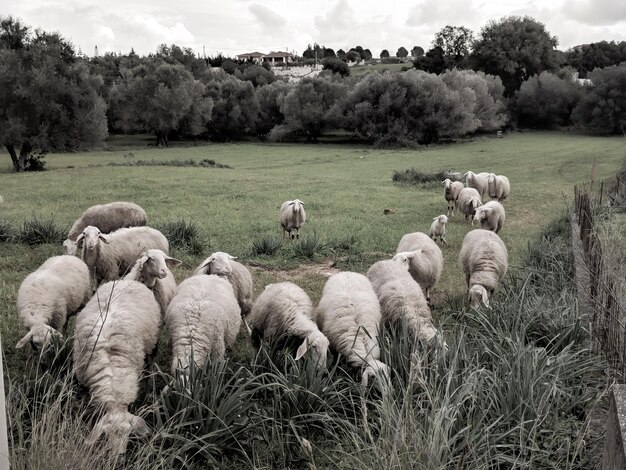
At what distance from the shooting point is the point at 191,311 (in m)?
5.69

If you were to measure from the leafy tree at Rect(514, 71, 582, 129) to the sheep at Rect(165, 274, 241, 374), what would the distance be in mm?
54269

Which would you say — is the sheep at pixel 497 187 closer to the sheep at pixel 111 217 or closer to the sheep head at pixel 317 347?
the sheep at pixel 111 217

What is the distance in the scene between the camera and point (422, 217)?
16.7 metres

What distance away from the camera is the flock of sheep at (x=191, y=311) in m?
4.70

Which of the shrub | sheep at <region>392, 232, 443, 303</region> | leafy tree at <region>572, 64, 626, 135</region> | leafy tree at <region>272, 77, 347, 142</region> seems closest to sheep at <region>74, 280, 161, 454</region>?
sheep at <region>392, 232, 443, 303</region>

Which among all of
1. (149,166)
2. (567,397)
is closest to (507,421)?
(567,397)

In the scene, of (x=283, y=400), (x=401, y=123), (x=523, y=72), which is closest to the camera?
(x=283, y=400)

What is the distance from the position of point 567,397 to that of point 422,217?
41.7ft

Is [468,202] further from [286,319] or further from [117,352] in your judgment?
[117,352]

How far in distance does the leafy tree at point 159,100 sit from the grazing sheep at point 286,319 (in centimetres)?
4088

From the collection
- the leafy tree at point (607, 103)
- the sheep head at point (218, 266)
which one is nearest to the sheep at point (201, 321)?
the sheep head at point (218, 266)

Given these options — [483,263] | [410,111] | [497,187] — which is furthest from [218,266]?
[410,111]

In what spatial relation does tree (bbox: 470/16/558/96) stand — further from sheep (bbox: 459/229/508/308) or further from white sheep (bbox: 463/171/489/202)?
sheep (bbox: 459/229/508/308)

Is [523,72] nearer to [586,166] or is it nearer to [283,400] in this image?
[586,166]
